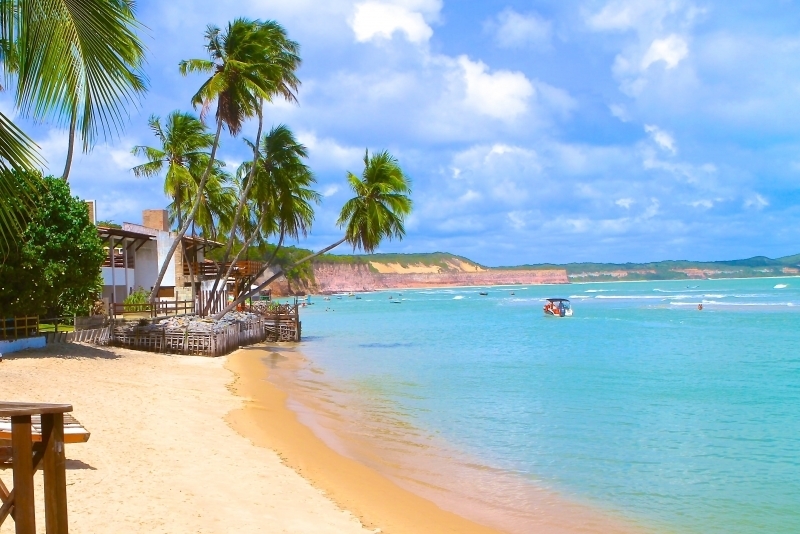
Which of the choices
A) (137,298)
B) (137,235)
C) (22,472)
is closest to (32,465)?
(22,472)

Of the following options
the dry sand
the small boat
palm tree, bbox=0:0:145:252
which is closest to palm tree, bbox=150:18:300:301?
the dry sand

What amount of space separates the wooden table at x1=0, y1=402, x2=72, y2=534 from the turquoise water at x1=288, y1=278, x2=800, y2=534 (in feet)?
22.5

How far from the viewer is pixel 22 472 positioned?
3822 mm

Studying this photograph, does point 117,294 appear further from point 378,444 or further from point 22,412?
point 22,412

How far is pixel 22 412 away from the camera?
3650 mm

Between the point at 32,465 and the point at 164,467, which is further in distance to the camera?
the point at 164,467

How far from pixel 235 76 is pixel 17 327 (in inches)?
513

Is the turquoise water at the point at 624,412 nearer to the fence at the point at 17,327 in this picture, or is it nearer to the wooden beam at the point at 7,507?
the wooden beam at the point at 7,507

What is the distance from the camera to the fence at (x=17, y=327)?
17.8 m

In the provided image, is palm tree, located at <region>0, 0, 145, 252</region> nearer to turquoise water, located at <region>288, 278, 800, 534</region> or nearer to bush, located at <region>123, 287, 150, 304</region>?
Answer: turquoise water, located at <region>288, 278, 800, 534</region>

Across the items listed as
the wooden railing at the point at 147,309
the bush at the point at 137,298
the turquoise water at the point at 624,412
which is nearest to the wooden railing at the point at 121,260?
the bush at the point at 137,298

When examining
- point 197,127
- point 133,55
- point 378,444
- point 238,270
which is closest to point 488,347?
point 238,270

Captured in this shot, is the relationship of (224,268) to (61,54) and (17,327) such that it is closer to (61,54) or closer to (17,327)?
(17,327)

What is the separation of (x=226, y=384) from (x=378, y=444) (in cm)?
645
